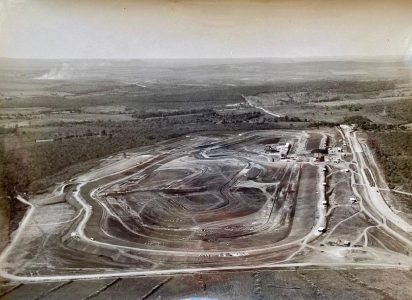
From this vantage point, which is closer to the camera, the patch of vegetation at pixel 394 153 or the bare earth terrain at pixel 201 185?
the bare earth terrain at pixel 201 185

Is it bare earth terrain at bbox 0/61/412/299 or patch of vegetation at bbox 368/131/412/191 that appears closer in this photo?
bare earth terrain at bbox 0/61/412/299

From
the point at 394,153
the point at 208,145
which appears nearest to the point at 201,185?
the point at 208,145

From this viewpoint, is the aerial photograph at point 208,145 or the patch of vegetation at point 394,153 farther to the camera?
the patch of vegetation at point 394,153

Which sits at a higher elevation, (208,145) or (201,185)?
(208,145)

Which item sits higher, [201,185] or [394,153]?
[394,153]

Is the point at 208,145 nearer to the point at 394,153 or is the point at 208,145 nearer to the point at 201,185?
the point at 201,185

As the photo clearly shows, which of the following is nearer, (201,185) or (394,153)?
(201,185)

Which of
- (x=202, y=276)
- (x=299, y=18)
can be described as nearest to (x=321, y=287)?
(x=202, y=276)

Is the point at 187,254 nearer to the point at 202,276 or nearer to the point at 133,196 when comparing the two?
the point at 202,276
